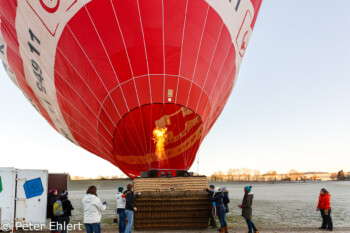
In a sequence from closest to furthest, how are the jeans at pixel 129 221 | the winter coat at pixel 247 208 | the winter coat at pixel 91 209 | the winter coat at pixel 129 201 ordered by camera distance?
the winter coat at pixel 91 209 → the jeans at pixel 129 221 → the winter coat at pixel 129 201 → the winter coat at pixel 247 208

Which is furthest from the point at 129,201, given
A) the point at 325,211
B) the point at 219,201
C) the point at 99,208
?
the point at 325,211

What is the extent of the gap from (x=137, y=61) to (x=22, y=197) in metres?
4.13

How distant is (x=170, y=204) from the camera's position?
732 cm

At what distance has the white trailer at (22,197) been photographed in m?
7.29

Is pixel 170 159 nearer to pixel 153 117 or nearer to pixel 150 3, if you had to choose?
pixel 153 117

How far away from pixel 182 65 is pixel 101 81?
215cm

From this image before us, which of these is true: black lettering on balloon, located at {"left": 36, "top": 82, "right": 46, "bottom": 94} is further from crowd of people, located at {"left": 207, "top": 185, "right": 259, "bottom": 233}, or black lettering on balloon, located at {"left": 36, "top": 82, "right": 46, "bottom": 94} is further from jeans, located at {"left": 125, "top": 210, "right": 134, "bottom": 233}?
crowd of people, located at {"left": 207, "top": 185, "right": 259, "bottom": 233}

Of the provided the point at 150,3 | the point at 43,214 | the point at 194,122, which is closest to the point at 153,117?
the point at 194,122

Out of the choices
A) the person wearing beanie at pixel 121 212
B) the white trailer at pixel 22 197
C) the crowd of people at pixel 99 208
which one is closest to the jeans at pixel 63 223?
the crowd of people at pixel 99 208

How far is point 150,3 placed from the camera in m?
8.14

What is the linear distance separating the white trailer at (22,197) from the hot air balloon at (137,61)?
8.03 ft

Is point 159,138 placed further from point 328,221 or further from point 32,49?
point 328,221

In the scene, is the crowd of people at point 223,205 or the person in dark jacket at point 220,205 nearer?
the crowd of people at point 223,205

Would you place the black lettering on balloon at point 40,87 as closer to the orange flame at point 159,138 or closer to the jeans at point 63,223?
the orange flame at point 159,138
